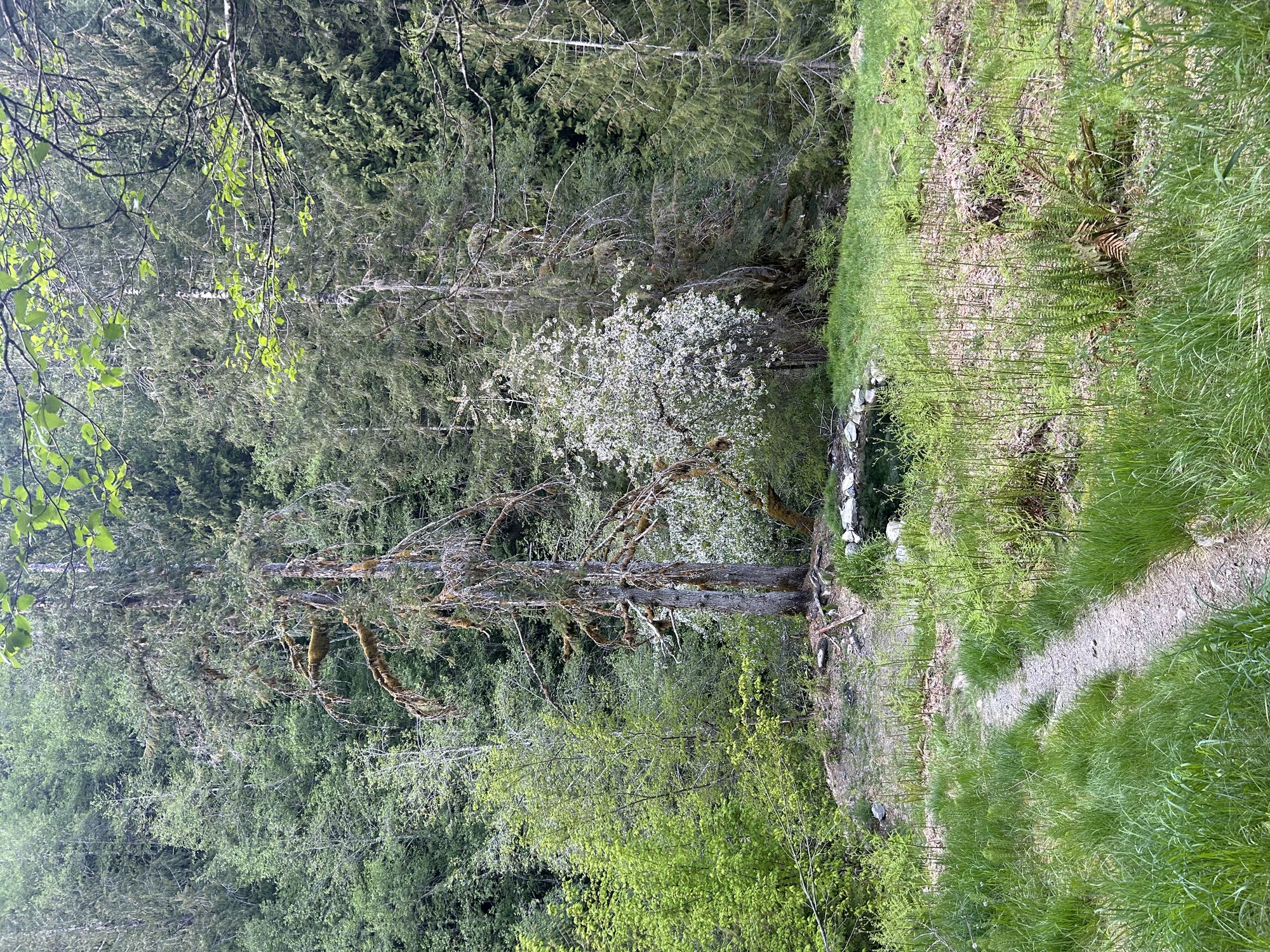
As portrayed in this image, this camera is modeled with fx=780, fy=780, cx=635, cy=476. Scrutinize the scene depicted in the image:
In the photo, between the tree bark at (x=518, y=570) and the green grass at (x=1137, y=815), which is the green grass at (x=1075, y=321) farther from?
the tree bark at (x=518, y=570)

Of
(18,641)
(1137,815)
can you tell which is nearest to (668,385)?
(1137,815)

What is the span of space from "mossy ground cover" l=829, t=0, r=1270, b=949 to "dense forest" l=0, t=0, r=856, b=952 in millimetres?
2024

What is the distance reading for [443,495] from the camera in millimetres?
11398

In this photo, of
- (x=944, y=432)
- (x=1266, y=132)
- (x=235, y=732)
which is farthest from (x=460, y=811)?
(x=1266, y=132)

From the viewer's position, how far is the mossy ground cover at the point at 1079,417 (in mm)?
2381

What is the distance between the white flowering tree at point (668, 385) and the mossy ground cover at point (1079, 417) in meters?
1.97

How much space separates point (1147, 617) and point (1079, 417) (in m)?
1.13

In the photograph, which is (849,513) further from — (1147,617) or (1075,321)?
(1147,617)

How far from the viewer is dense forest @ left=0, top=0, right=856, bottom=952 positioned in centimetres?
742

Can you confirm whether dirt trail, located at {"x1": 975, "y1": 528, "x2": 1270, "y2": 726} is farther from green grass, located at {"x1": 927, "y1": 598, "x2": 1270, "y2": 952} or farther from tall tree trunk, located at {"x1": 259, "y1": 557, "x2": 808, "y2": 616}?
tall tree trunk, located at {"x1": 259, "y1": 557, "x2": 808, "y2": 616}

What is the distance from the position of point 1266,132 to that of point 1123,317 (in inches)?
47.9

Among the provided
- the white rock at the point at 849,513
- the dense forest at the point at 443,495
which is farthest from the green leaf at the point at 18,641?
the white rock at the point at 849,513

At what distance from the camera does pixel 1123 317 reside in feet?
11.1

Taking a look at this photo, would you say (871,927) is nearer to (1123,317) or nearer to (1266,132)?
(1123,317)
